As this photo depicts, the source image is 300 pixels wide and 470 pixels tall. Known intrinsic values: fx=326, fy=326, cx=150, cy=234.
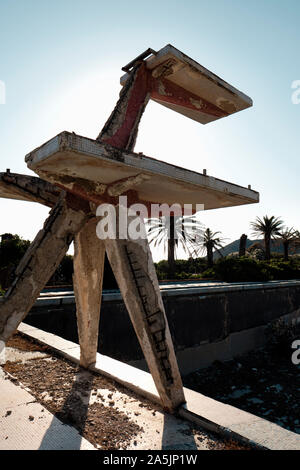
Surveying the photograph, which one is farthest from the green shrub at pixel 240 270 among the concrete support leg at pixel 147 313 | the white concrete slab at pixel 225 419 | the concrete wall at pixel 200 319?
the concrete support leg at pixel 147 313

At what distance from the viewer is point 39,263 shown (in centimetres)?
363

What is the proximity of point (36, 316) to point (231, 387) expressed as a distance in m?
5.62

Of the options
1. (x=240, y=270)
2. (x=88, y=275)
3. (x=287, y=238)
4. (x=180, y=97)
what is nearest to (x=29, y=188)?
(x=88, y=275)

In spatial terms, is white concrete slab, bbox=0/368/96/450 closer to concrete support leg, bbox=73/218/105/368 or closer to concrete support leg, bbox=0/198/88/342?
concrete support leg, bbox=0/198/88/342

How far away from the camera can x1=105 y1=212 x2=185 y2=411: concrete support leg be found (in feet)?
11.6

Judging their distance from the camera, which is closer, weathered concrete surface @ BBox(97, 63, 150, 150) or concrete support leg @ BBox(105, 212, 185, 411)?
concrete support leg @ BBox(105, 212, 185, 411)

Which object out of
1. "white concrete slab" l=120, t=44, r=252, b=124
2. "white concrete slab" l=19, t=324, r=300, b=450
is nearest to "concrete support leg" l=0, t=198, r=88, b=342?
"white concrete slab" l=19, t=324, r=300, b=450

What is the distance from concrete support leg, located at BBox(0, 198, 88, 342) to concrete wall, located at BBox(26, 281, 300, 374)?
4.75 meters

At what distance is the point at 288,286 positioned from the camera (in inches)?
682

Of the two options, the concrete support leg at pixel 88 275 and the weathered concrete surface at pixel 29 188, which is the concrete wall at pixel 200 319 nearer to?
the concrete support leg at pixel 88 275

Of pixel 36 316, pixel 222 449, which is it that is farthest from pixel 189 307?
pixel 222 449

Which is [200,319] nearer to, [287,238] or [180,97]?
[180,97]

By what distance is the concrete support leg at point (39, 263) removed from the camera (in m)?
3.50

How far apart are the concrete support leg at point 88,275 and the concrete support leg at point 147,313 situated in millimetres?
840
